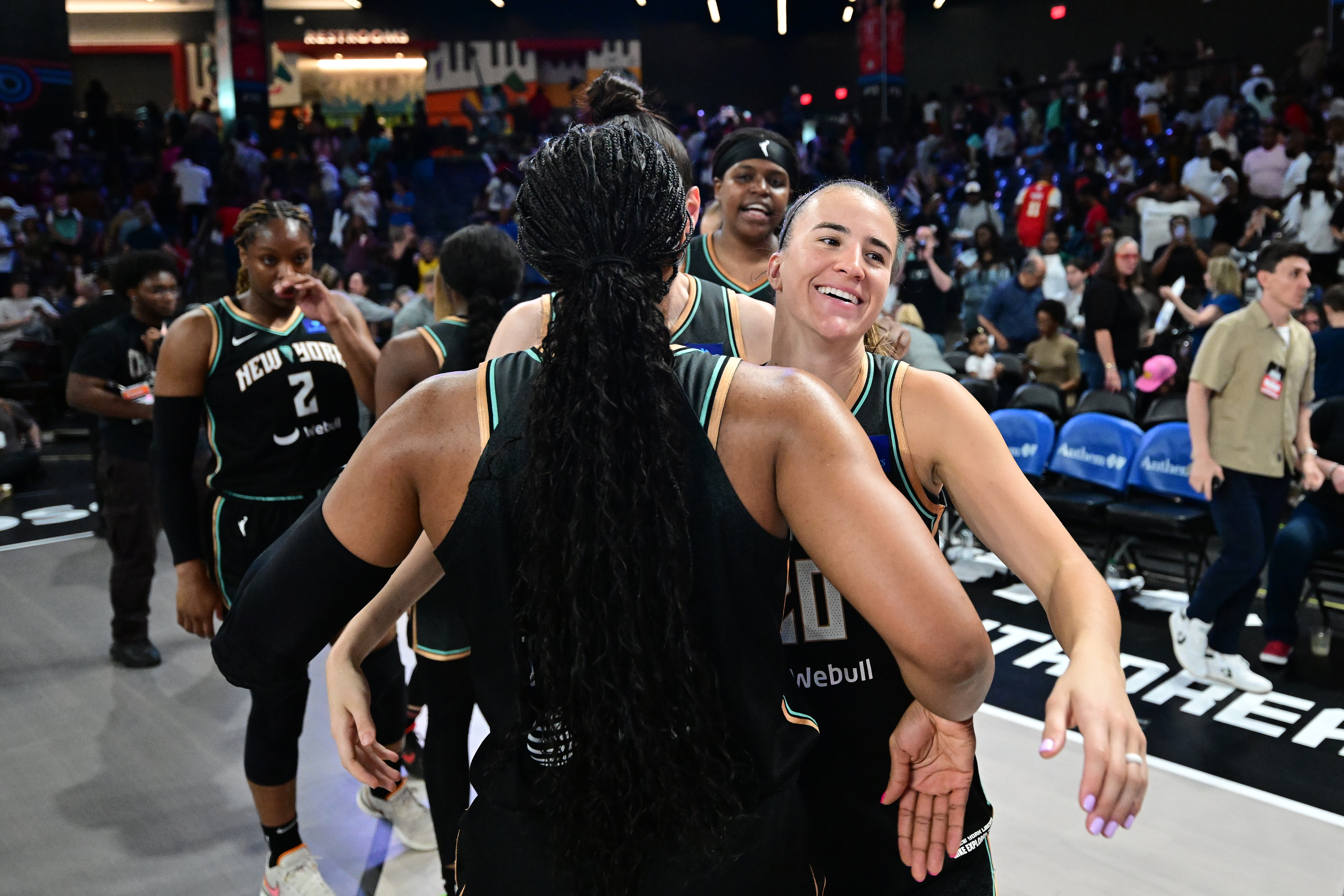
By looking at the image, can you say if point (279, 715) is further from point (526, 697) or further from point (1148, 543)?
point (1148, 543)

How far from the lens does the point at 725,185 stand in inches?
116

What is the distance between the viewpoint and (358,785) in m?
3.34

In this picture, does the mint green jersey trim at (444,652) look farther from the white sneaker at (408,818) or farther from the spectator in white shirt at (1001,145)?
the spectator in white shirt at (1001,145)

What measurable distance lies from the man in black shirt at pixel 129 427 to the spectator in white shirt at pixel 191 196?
11.5 m

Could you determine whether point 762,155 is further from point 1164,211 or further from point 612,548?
point 1164,211

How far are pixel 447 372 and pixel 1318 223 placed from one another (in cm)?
923

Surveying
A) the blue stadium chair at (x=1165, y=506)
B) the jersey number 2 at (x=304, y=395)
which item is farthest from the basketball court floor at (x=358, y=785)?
the jersey number 2 at (x=304, y=395)

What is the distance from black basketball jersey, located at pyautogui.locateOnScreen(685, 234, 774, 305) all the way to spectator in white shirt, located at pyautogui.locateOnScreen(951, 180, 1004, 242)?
29.3ft

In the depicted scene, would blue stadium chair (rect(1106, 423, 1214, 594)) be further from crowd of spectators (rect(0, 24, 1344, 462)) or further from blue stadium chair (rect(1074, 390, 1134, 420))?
crowd of spectators (rect(0, 24, 1344, 462))

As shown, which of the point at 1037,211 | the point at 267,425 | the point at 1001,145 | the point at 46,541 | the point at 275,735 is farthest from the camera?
the point at 1001,145

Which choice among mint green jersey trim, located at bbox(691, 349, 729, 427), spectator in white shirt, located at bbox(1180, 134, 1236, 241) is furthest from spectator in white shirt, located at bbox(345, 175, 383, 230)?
mint green jersey trim, located at bbox(691, 349, 729, 427)

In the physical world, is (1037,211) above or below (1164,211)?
above

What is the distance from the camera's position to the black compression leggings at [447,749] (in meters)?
2.44

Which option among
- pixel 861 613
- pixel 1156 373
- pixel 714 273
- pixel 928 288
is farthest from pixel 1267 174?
pixel 861 613
